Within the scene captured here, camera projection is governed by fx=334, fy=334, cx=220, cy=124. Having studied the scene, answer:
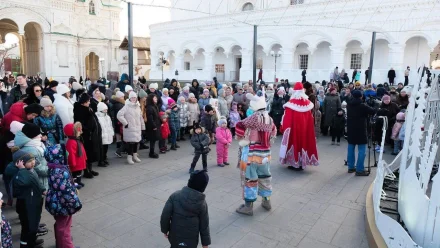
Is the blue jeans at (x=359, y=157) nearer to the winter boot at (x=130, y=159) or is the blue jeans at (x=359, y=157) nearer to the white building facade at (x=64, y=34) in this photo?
the winter boot at (x=130, y=159)

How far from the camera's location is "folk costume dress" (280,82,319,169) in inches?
284

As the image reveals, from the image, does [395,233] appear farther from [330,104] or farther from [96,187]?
[330,104]

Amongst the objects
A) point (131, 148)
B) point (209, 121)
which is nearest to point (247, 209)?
point (131, 148)

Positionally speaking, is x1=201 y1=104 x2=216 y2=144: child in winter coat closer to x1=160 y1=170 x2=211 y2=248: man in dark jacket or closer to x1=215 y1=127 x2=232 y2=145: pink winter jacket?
x1=215 y1=127 x2=232 y2=145: pink winter jacket

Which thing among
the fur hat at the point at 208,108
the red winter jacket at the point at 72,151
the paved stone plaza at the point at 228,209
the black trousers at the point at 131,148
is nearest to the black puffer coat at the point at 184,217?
the paved stone plaza at the point at 228,209

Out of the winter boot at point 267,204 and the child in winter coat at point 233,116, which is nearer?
the winter boot at point 267,204

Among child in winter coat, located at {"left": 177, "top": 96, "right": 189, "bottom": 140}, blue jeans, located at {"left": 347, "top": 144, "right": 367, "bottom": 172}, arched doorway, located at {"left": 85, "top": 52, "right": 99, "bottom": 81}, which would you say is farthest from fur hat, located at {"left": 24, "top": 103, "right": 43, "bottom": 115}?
arched doorway, located at {"left": 85, "top": 52, "right": 99, "bottom": 81}

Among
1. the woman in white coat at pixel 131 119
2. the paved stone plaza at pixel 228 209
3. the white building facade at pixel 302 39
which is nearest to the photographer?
the paved stone plaza at pixel 228 209

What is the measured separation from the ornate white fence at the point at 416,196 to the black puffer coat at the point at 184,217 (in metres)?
2.09

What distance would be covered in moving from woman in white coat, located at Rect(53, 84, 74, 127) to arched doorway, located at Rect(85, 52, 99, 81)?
32.9 meters

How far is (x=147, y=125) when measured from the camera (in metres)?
8.18

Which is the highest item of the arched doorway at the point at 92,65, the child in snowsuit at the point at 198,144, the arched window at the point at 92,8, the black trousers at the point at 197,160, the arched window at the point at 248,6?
the arched window at the point at 248,6

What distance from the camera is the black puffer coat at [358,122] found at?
6.94 m

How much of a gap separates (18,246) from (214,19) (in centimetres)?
2989
